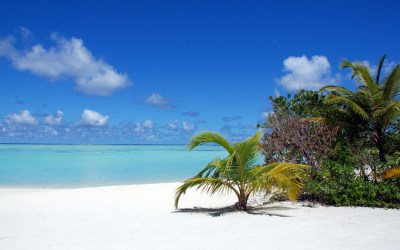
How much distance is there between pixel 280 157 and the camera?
932 centimetres

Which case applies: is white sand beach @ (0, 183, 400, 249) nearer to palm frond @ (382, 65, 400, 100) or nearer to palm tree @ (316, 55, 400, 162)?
palm tree @ (316, 55, 400, 162)

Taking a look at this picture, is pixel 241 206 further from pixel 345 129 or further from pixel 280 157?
pixel 345 129

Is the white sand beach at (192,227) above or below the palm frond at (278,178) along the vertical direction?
below

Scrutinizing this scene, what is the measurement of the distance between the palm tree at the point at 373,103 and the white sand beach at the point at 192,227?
3.38 m

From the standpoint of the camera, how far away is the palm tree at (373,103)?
30.5ft

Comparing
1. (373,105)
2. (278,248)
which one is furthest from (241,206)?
(373,105)

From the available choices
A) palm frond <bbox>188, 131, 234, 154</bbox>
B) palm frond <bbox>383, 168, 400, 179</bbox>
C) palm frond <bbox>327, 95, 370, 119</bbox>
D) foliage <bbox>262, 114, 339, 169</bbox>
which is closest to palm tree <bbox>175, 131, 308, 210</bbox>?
palm frond <bbox>188, 131, 234, 154</bbox>

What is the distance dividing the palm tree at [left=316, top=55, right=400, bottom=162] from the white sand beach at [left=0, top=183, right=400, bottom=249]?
133 inches

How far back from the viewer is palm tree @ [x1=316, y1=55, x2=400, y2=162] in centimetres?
930

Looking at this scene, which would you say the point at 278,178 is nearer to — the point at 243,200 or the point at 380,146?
the point at 243,200

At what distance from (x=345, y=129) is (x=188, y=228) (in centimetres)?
645

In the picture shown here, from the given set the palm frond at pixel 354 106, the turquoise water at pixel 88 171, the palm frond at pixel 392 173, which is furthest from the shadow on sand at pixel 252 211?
the palm frond at pixel 354 106

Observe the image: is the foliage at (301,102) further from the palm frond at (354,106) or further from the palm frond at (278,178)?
the palm frond at (278,178)

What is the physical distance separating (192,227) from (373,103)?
708 centimetres
